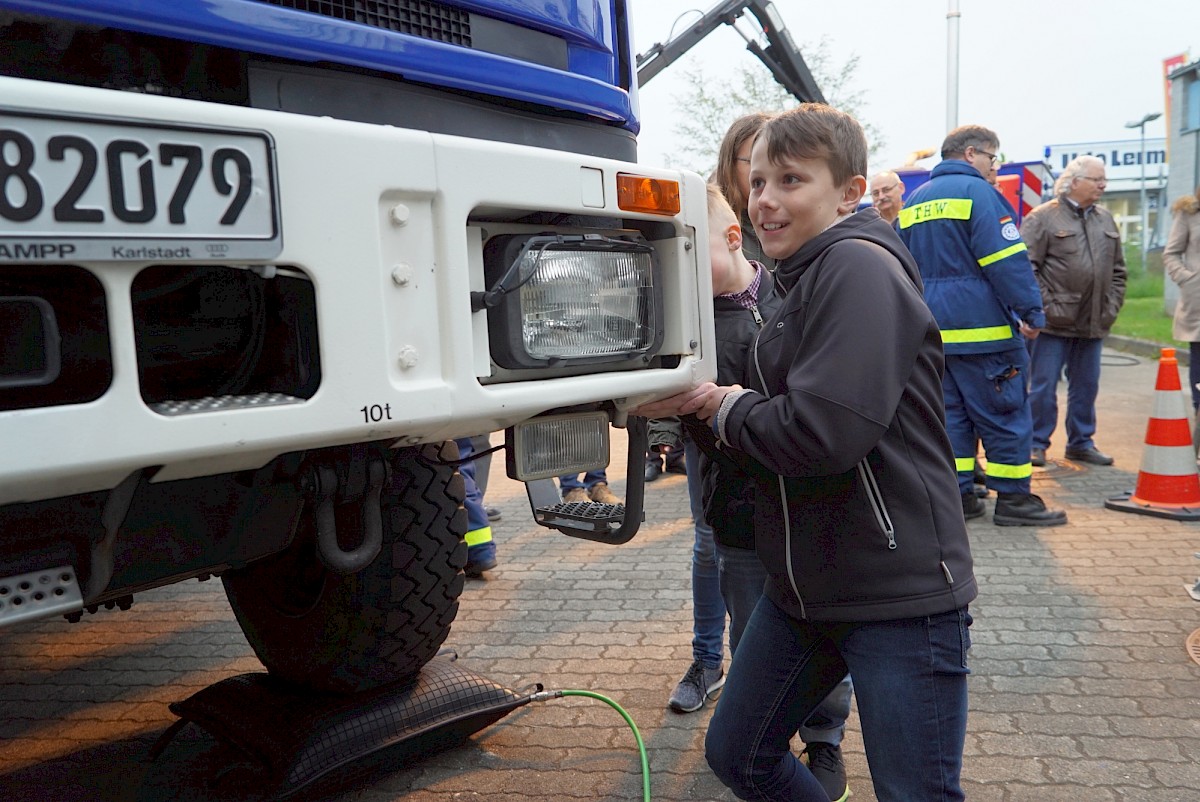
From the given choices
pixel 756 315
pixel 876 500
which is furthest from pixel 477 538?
pixel 876 500

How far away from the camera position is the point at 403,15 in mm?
1719

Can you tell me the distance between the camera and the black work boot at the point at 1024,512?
4.97 m

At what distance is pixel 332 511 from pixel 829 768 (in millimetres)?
1434

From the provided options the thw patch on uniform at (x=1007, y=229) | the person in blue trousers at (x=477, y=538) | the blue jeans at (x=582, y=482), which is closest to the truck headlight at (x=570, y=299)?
the person in blue trousers at (x=477, y=538)

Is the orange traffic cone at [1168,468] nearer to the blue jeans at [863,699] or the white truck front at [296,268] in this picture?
the blue jeans at [863,699]

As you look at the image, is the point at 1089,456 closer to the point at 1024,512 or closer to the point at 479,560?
the point at 1024,512

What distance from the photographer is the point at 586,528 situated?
7.29 ft

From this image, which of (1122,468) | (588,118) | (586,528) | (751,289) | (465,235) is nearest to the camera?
(465,235)

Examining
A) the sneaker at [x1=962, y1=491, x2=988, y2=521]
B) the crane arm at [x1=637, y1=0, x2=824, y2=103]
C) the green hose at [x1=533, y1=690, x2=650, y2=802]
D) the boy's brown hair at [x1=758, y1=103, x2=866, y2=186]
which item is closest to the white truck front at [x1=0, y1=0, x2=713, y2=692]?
the boy's brown hair at [x1=758, y1=103, x2=866, y2=186]

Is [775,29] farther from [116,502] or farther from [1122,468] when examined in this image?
[116,502]

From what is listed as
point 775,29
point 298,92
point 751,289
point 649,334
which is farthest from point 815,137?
point 775,29

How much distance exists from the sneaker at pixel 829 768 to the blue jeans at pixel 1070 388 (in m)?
4.58

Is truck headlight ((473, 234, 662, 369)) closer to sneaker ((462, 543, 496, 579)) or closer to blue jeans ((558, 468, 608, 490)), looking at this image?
sneaker ((462, 543, 496, 579))

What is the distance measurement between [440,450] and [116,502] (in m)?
1.16
